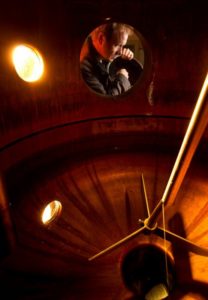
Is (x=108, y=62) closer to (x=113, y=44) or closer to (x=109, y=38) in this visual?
(x=113, y=44)

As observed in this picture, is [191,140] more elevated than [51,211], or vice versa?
[191,140]

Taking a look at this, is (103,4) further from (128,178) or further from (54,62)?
(128,178)

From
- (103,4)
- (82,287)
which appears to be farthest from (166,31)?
(82,287)

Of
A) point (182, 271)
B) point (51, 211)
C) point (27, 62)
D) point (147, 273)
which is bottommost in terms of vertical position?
point (147, 273)

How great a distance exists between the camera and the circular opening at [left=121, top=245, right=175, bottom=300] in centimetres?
310

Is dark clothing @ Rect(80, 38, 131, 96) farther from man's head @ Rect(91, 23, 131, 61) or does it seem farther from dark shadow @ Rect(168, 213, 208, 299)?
dark shadow @ Rect(168, 213, 208, 299)

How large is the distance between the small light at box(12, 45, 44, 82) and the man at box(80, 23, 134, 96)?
76cm

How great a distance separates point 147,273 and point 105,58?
9.72ft

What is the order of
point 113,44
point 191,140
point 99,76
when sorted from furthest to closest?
point 99,76 → point 113,44 → point 191,140

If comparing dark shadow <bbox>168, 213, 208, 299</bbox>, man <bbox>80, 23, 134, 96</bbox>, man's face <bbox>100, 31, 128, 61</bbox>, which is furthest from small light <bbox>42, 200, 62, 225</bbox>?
man's face <bbox>100, 31, 128, 61</bbox>

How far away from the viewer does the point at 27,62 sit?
3096 mm

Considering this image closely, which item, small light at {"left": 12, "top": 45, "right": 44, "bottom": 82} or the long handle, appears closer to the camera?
the long handle

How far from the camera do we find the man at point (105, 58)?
368cm

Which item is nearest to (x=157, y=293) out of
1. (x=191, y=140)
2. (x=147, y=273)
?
(x=147, y=273)
